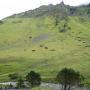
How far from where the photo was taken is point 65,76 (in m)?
196

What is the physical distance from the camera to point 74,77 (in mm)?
199750

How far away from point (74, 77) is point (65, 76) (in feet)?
22.2
